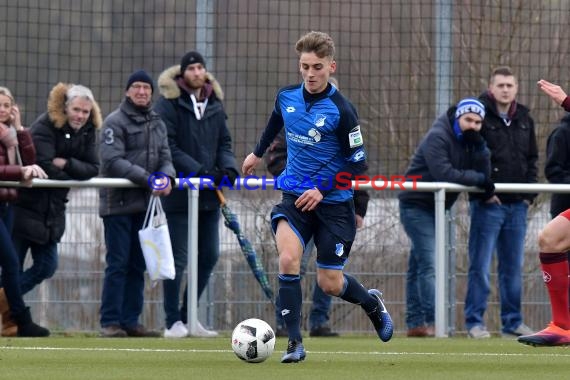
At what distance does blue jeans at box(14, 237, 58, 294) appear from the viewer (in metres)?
12.3

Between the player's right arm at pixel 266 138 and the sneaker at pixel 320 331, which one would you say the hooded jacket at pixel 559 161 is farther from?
the player's right arm at pixel 266 138

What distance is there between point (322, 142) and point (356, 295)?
107 centimetres

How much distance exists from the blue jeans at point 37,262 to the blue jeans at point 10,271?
0.43 m

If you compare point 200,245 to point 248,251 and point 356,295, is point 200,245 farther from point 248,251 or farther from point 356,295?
point 356,295

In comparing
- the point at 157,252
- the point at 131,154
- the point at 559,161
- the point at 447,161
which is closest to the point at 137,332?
the point at 157,252

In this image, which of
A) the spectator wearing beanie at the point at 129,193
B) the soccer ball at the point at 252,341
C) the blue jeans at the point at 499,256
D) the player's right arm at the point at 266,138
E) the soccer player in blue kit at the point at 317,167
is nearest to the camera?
the soccer ball at the point at 252,341

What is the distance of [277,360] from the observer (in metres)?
9.38

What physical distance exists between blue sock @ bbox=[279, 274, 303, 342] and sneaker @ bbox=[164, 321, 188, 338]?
10.8 feet

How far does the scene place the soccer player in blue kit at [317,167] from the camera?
924 cm

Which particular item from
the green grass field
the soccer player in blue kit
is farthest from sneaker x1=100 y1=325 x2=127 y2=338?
the soccer player in blue kit

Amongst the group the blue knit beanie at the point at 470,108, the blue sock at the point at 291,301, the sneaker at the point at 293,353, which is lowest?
the sneaker at the point at 293,353

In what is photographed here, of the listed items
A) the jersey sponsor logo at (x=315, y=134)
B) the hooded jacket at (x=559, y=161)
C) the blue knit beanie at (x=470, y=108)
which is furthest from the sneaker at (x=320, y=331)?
the jersey sponsor logo at (x=315, y=134)

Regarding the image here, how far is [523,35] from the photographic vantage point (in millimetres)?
15570

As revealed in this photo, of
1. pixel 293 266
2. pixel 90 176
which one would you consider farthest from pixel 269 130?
pixel 90 176
